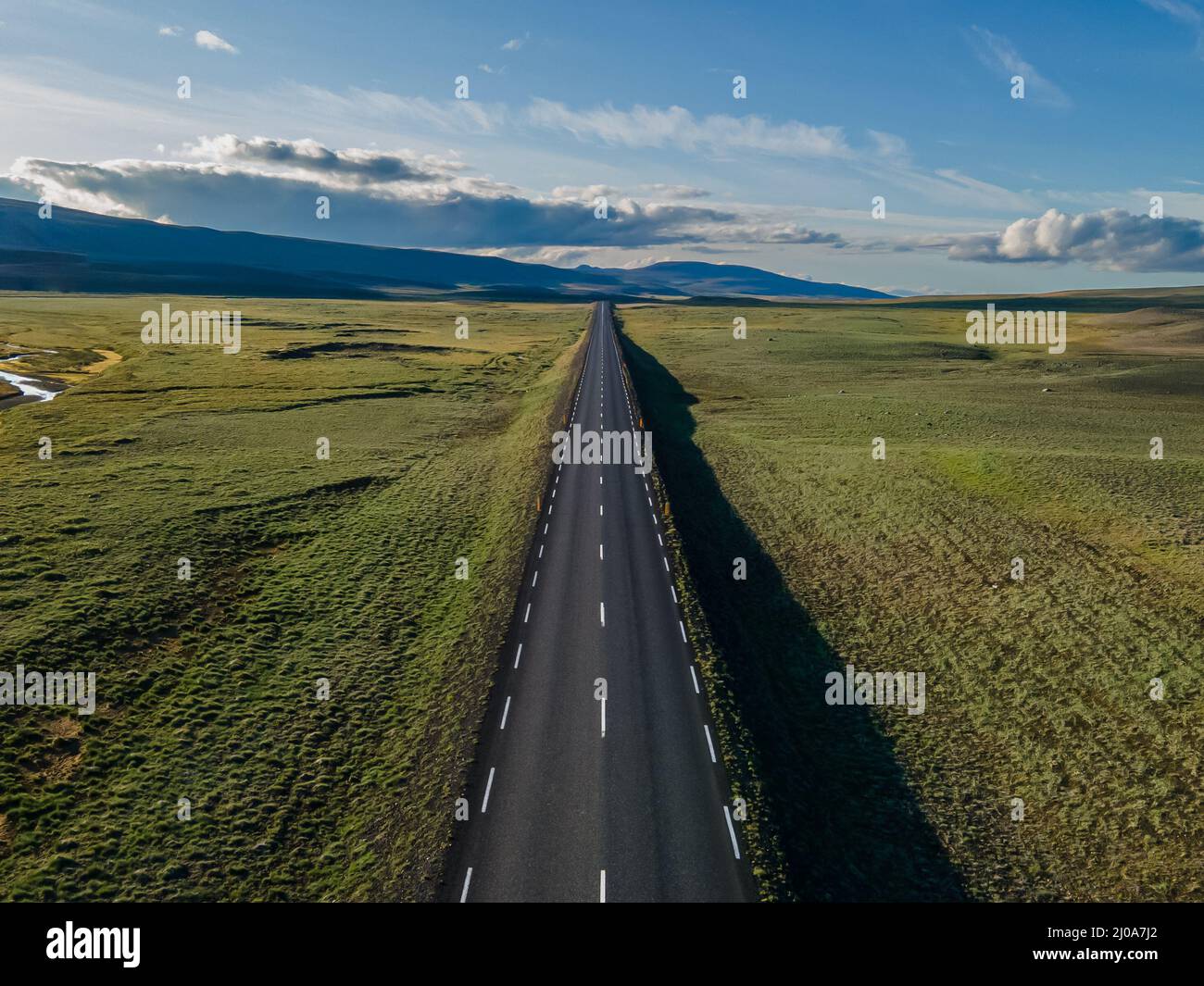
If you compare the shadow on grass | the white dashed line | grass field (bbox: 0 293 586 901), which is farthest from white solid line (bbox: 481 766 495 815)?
the shadow on grass

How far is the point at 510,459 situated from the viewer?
5447 cm

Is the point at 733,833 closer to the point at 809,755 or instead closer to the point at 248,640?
the point at 809,755

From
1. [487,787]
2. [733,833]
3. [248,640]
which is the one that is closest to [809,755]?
[733,833]

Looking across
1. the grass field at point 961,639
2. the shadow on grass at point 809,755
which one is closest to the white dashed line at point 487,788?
the shadow on grass at point 809,755

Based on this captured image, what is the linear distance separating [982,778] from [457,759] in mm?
16321

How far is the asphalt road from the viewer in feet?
55.3

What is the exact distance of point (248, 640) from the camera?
28047 mm

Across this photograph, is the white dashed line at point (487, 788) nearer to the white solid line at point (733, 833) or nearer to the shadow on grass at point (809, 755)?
the white solid line at point (733, 833)

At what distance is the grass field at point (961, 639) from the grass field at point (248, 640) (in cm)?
1012

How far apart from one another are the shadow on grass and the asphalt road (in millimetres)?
1835

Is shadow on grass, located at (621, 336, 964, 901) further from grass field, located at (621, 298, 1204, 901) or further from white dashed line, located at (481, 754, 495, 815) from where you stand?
white dashed line, located at (481, 754, 495, 815)

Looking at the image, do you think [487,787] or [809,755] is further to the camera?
[809,755]

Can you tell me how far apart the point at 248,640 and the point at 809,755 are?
21.7 metres
